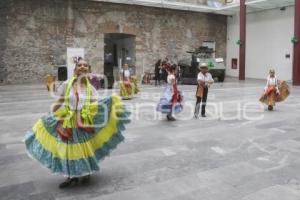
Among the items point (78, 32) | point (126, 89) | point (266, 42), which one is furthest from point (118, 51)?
point (126, 89)

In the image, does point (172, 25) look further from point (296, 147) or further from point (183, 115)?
point (296, 147)

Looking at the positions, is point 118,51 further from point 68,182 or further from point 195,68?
point 68,182

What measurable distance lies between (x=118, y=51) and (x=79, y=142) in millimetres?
20832

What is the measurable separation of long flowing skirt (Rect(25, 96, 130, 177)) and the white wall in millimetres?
17906

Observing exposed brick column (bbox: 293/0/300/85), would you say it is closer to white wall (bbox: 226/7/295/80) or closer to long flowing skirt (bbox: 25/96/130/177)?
white wall (bbox: 226/7/295/80)

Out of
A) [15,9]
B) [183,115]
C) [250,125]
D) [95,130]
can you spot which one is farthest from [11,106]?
[15,9]

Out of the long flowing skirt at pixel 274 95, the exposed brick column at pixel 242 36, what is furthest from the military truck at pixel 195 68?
the long flowing skirt at pixel 274 95

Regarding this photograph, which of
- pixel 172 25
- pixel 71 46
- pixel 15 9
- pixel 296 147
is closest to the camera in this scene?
pixel 296 147

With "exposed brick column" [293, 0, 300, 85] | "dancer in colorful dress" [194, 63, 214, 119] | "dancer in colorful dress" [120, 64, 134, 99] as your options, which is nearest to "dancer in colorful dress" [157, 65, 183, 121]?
"dancer in colorful dress" [194, 63, 214, 119]

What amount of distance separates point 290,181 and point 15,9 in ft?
54.6

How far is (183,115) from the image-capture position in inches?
338

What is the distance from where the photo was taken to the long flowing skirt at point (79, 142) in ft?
12.2

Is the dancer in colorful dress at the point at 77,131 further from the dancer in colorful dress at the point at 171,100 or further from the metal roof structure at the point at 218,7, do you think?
the metal roof structure at the point at 218,7

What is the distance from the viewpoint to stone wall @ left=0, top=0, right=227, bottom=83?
18062 mm
